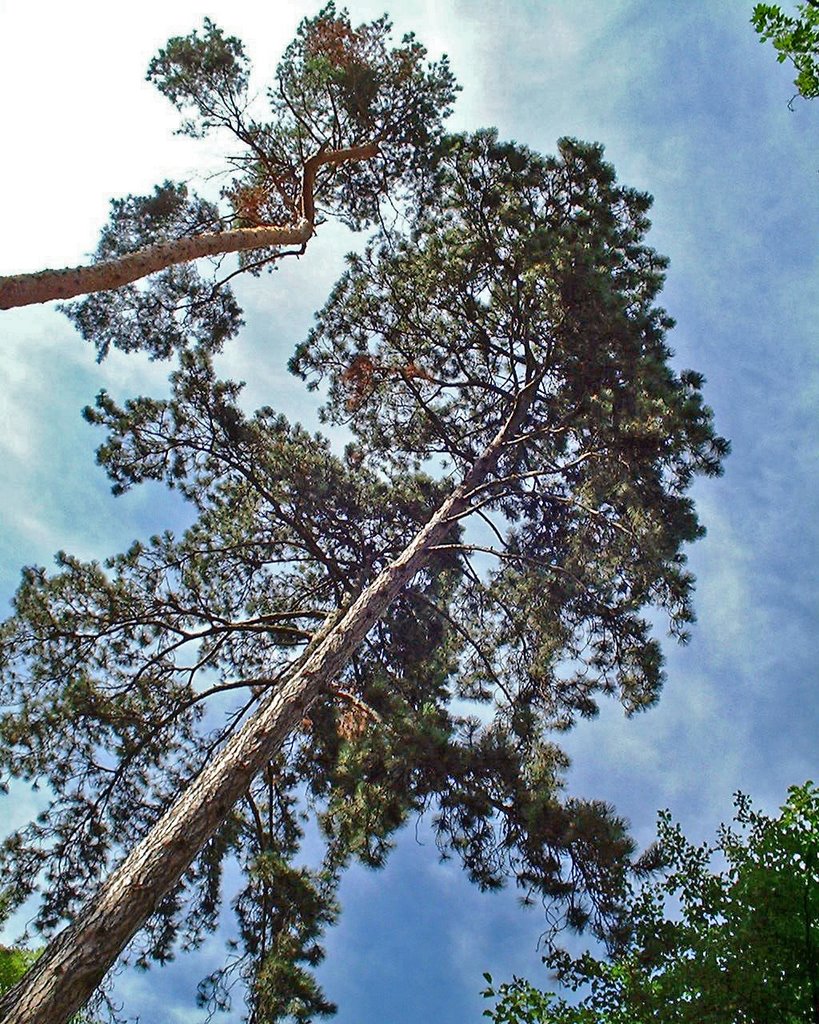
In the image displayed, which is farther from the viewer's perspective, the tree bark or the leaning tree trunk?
the tree bark

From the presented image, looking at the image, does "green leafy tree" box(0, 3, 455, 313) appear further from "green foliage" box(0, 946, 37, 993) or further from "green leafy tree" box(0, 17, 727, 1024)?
"green foliage" box(0, 946, 37, 993)

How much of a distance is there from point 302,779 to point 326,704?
1177 mm

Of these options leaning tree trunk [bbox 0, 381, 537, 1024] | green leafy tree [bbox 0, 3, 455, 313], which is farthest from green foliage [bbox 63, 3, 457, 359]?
leaning tree trunk [bbox 0, 381, 537, 1024]

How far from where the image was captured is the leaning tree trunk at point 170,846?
453 cm

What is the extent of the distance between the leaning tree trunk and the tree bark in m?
4.22

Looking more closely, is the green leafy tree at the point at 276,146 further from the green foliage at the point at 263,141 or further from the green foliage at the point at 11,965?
the green foliage at the point at 11,965

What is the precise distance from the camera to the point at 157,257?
288 inches

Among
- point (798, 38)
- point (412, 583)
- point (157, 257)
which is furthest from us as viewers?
point (412, 583)

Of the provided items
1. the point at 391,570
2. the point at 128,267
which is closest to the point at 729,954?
the point at 391,570

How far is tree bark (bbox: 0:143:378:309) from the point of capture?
18.4 ft

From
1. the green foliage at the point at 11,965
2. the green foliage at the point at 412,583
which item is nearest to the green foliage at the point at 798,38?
the green foliage at the point at 412,583

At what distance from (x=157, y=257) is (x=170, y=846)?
18.8 feet

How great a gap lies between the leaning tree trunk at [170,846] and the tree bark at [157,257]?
4.22 metres

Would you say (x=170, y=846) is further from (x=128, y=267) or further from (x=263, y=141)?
(x=263, y=141)
